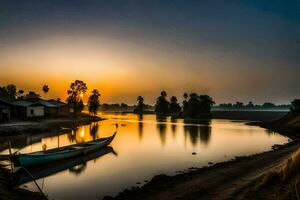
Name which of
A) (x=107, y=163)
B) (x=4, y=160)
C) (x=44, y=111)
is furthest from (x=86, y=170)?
(x=44, y=111)

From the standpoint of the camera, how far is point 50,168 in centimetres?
2859

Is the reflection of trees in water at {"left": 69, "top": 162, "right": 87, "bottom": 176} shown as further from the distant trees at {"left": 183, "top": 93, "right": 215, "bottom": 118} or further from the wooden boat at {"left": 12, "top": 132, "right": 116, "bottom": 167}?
the distant trees at {"left": 183, "top": 93, "right": 215, "bottom": 118}

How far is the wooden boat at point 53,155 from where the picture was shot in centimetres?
2505

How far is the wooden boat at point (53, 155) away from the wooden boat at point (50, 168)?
1.66ft

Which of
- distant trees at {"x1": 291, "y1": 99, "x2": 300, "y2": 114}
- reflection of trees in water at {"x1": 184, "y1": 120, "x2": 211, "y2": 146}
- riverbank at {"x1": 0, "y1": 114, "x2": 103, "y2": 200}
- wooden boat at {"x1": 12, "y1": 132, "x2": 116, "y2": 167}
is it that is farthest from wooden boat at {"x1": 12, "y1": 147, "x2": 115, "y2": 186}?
distant trees at {"x1": 291, "y1": 99, "x2": 300, "y2": 114}

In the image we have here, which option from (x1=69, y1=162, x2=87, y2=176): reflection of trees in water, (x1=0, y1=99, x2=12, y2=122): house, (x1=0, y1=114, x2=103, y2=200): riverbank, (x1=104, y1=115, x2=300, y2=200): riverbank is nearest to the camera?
(x1=104, y1=115, x2=300, y2=200): riverbank

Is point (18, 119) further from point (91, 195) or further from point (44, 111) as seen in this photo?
point (91, 195)

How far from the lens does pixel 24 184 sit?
22047 millimetres

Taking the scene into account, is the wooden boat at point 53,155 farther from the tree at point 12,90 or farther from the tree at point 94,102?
the tree at point 12,90

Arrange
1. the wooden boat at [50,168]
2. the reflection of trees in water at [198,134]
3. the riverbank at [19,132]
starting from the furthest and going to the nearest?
the reflection of trees in water at [198,134] → the wooden boat at [50,168] → the riverbank at [19,132]

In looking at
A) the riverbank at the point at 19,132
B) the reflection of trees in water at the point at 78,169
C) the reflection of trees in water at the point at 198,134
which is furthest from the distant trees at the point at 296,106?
the reflection of trees in water at the point at 78,169

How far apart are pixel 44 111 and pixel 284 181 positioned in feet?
266

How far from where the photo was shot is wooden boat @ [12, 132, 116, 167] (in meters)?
25.0

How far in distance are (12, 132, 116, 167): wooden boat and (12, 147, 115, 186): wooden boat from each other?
50 cm
